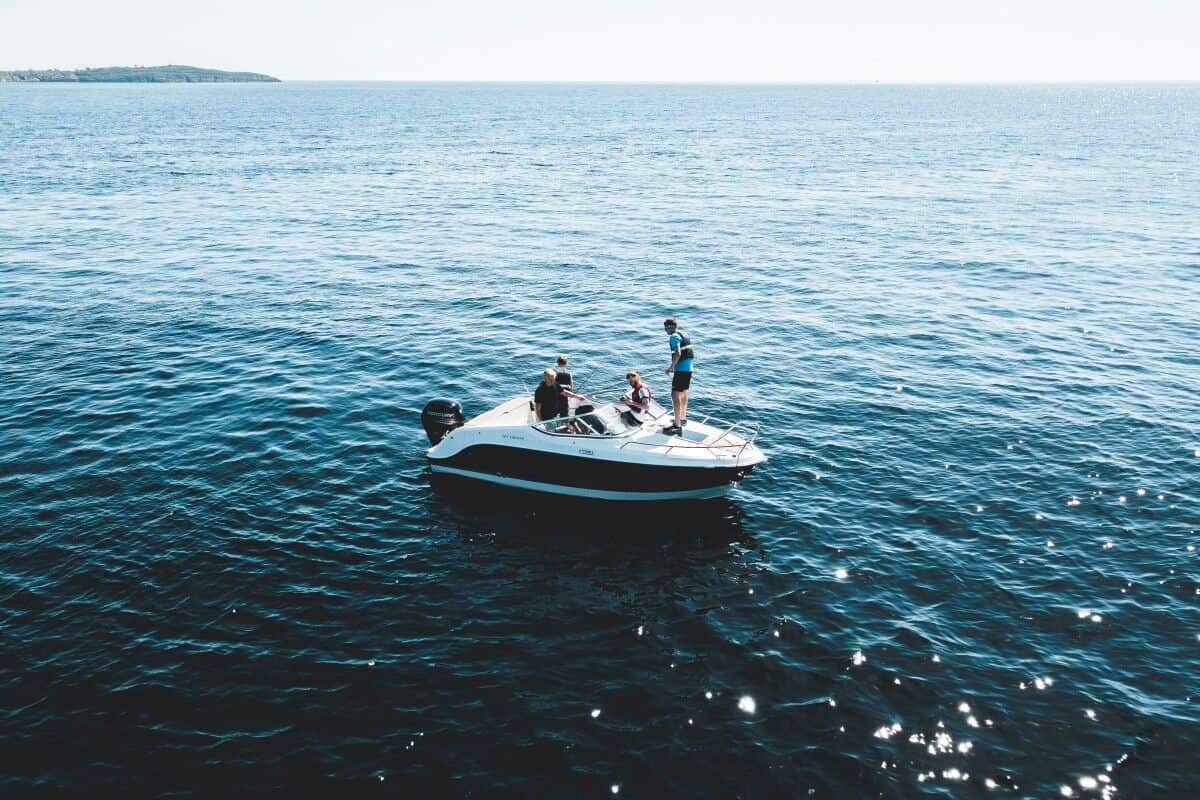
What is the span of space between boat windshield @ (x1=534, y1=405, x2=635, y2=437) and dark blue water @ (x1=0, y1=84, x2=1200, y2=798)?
2181 mm

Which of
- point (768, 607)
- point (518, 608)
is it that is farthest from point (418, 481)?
point (768, 607)

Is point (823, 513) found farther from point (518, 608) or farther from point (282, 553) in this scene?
point (282, 553)

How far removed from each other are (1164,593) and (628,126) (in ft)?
522

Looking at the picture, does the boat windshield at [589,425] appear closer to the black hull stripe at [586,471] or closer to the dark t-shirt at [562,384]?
the dark t-shirt at [562,384]

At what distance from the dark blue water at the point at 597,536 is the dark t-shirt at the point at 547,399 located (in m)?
2.62

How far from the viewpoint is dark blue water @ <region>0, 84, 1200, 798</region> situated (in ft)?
45.6

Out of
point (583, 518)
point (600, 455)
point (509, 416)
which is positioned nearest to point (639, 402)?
point (600, 455)

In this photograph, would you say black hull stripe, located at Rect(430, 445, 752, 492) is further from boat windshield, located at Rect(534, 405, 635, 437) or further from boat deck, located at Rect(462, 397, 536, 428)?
boat deck, located at Rect(462, 397, 536, 428)

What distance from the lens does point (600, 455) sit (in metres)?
21.1

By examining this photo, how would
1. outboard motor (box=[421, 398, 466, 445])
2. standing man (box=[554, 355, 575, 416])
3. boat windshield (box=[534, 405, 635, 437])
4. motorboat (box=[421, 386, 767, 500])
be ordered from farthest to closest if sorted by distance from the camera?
outboard motor (box=[421, 398, 466, 445]) < standing man (box=[554, 355, 575, 416]) < boat windshield (box=[534, 405, 635, 437]) < motorboat (box=[421, 386, 767, 500])

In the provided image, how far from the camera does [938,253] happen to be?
50469 millimetres

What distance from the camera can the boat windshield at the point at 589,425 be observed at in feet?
70.5

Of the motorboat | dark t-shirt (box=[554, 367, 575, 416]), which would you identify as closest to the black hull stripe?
the motorboat

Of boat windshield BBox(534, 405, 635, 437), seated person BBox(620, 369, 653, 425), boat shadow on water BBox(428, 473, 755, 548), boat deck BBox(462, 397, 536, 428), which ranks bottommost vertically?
boat shadow on water BBox(428, 473, 755, 548)
